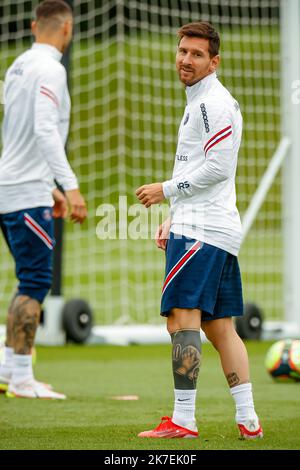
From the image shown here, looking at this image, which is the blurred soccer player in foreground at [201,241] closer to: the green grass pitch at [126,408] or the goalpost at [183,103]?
the green grass pitch at [126,408]

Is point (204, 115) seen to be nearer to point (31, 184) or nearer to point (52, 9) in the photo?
point (31, 184)

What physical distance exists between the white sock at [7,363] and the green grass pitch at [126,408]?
33 cm

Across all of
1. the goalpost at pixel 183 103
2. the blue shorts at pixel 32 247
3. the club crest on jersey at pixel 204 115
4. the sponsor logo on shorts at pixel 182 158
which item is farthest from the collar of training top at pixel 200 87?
the goalpost at pixel 183 103

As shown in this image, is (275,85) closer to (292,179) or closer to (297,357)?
(292,179)

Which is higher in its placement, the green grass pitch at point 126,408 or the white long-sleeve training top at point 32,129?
the white long-sleeve training top at point 32,129

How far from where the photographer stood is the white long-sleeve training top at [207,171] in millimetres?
4203

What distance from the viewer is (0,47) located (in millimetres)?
13688

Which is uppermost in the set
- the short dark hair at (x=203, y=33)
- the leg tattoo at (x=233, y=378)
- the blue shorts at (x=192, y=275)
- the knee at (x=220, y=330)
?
the short dark hair at (x=203, y=33)

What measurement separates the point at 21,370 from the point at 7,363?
0.29m

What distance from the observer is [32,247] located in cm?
581

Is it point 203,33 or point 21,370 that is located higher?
point 203,33

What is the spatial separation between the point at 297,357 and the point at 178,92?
19.4 ft

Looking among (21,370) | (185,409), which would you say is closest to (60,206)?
(21,370)
